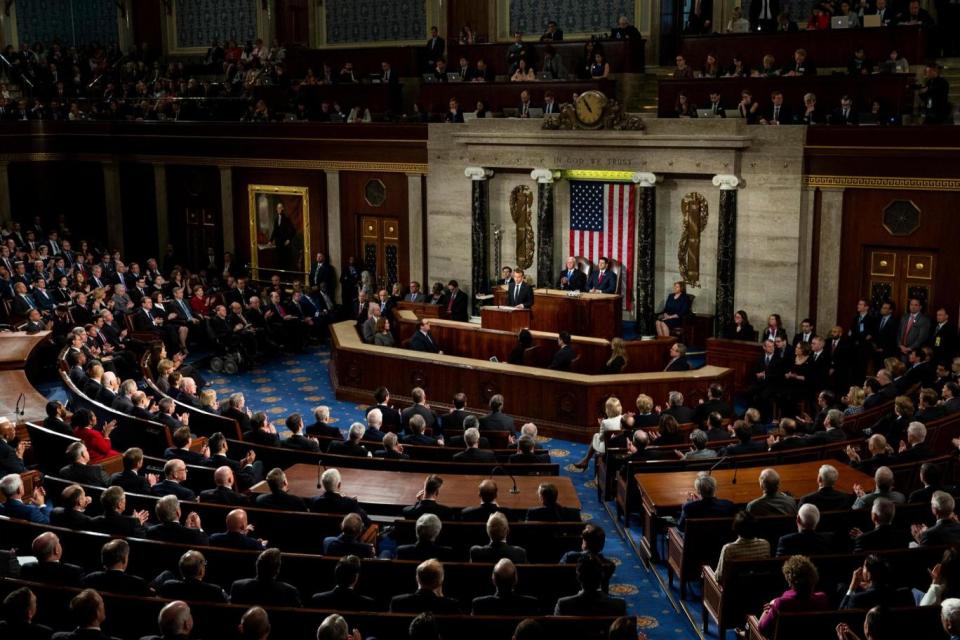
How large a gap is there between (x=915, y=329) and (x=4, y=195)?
19.0 metres

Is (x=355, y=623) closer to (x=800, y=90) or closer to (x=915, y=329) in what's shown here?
(x=915, y=329)

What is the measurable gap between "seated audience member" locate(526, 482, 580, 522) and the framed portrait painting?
14.0m

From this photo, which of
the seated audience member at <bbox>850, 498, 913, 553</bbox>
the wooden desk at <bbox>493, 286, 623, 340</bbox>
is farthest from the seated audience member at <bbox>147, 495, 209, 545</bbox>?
the wooden desk at <bbox>493, 286, 623, 340</bbox>

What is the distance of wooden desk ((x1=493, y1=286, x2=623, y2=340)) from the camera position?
1555 cm

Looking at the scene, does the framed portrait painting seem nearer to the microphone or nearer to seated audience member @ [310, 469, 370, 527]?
the microphone

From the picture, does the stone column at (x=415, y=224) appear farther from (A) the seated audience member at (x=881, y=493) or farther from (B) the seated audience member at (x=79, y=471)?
(A) the seated audience member at (x=881, y=493)

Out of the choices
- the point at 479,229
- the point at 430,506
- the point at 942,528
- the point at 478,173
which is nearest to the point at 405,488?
the point at 430,506

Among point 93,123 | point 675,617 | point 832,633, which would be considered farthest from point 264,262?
point 832,633

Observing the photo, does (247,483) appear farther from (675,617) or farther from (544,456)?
(675,617)

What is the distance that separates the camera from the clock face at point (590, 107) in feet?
55.9

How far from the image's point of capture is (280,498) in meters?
8.17

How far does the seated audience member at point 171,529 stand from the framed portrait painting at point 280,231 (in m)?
14.2

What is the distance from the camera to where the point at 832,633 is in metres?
6.04

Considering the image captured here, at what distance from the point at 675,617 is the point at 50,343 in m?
11.7
